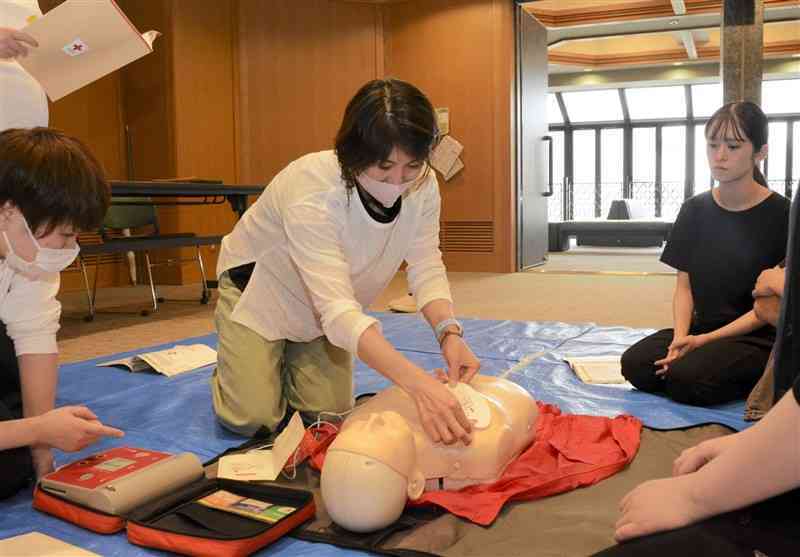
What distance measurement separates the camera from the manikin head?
3.98 ft

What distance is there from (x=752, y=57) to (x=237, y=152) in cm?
399

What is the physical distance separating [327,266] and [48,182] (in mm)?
523

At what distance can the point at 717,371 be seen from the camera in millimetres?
1972

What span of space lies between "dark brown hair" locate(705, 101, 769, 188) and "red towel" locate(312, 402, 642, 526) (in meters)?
0.86

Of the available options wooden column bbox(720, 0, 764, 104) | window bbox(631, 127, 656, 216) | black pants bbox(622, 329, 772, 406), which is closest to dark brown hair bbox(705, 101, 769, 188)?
black pants bbox(622, 329, 772, 406)

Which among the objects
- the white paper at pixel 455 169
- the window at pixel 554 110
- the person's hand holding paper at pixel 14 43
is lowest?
the white paper at pixel 455 169

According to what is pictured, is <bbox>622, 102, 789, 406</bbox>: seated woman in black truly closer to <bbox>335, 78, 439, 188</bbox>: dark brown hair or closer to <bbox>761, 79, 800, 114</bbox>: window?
<bbox>335, 78, 439, 188</bbox>: dark brown hair

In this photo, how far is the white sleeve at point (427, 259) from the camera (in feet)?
5.67

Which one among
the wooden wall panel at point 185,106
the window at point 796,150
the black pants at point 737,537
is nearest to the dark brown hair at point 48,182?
the black pants at point 737,537

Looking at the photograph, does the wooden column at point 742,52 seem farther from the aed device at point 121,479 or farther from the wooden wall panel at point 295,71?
the aed device at point 121,479

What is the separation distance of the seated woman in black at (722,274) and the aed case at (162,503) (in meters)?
1.21

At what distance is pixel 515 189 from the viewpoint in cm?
634

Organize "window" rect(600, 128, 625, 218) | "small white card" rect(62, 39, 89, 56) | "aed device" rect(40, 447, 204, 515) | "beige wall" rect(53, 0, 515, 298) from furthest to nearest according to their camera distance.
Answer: "window" rect(600, 128, 625, 218)
"beige wall" rect(53, 0, 515, 298)
"small white card" rect(62, 39, 89, 56)
"aed device" rect(40, 447, 204, 515)

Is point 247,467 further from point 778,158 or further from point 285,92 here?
point 778,158
